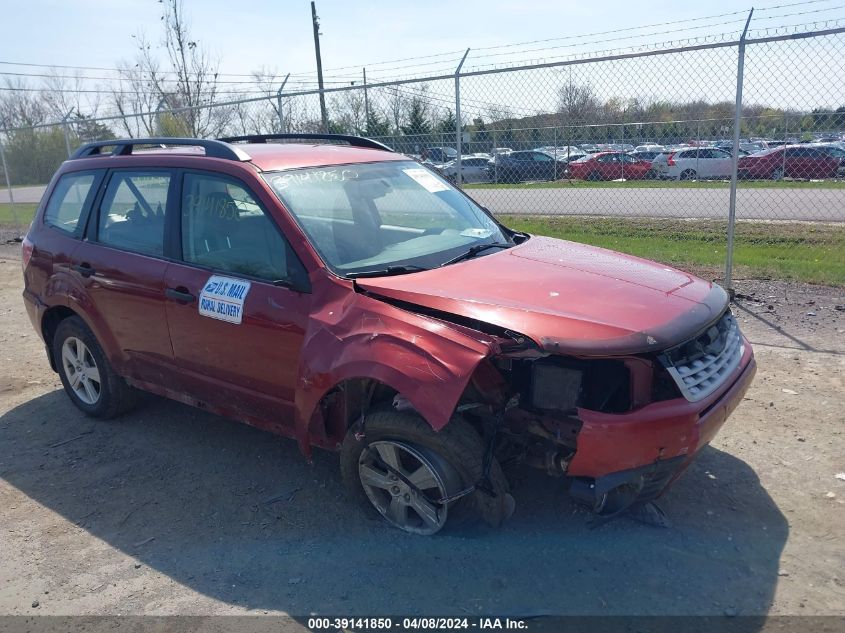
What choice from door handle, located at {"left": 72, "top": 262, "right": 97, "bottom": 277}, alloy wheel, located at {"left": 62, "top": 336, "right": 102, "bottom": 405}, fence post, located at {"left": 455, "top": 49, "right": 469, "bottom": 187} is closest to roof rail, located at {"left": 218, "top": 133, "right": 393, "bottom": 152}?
door handle, located at {"left": 72, "top": 262, "right": 97, "bottom": 277}

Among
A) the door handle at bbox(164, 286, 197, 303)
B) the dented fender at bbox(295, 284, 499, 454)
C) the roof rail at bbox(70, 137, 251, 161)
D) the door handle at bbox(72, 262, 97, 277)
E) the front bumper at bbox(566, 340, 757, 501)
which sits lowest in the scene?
the front bumper at bbox(566, 340, 757, 501)

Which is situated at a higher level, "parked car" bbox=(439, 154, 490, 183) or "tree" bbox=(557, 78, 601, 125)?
"tree" bbox=(557, 78, 601, 125)

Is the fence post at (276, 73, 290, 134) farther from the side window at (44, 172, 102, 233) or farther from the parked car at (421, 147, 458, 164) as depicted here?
the side window at (44, 172, 102, 233)

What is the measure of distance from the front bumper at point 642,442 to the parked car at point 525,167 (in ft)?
24.2

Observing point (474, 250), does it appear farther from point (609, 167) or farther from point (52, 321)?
point (609, 167)

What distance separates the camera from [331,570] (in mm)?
3238

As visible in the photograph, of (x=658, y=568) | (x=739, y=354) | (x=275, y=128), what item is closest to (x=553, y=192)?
(x=275, y=128)

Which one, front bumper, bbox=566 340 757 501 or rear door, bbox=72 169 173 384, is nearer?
front bumper, bbox=566 340 757 501

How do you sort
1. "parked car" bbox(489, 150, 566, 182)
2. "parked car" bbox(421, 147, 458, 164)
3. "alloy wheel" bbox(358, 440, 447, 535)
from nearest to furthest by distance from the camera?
"alloy wheel" bbox(358, 440, 447, 535), "parked car" bbox(421, 147, 458, 164), "parked car" bbox(489, 150, 566, 182)

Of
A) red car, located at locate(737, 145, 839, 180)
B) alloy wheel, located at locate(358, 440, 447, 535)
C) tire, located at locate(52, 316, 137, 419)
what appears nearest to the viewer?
alloy wheel, located at locate(358, 440, 447, 535)

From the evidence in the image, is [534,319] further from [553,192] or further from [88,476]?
[553,192]

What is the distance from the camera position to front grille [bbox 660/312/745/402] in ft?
9.96

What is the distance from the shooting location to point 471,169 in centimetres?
958

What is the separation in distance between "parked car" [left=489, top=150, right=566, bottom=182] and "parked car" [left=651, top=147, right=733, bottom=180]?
136 centimetres
